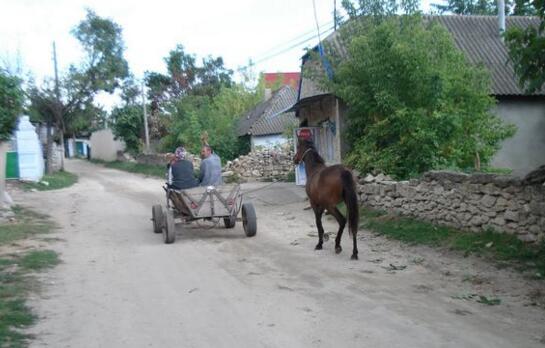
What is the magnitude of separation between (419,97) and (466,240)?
13.4ft

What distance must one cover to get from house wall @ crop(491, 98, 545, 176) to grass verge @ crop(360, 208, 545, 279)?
7256 millimetres

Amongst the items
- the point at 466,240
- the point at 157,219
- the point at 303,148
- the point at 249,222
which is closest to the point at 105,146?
the point at 157,219

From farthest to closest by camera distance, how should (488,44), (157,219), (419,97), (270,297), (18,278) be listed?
(488,44)
(419,97)
(157,219)
(18,278)
(270,297)

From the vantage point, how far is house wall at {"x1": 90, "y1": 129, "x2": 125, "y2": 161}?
53.3m

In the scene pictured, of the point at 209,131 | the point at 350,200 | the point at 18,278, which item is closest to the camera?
the point at 18,278

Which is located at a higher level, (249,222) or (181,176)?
(181,176)

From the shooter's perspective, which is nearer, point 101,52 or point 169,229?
point 169,229

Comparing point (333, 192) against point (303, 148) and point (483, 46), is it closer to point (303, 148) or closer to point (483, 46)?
point (303, 148)

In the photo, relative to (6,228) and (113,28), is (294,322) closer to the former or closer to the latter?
(6,228)

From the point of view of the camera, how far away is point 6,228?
1174 cm

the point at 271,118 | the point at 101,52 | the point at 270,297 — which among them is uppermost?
the point at 101,52

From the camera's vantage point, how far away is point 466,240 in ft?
28.9

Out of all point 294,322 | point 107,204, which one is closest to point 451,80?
point 294,322

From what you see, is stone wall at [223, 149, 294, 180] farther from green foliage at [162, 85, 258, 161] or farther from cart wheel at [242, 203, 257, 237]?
cart wheel at [242, 203, 257, 237]
